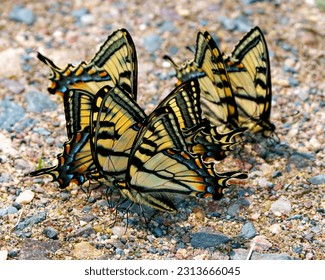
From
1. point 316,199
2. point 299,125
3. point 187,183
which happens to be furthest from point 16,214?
point 299,125

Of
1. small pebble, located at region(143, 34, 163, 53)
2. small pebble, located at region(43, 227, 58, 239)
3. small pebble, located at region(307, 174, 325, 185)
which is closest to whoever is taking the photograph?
small pebble, located at region(43, 227, 58, 239)

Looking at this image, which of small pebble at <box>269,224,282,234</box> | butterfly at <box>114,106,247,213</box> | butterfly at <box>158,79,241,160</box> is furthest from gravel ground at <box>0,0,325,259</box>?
butterfly at <box>158,79,241,160</box>

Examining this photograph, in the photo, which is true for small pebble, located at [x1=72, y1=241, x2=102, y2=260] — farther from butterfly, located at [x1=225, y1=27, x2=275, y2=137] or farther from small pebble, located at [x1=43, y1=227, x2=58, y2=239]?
butterfly, located at [x1=225, y1=27, x2=275, y2=137]

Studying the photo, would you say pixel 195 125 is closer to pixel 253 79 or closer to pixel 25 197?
pixel 253 79

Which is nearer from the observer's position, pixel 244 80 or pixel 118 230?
pixel 118 230

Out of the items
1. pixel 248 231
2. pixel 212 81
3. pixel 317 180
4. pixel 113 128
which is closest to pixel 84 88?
pixel 113 128

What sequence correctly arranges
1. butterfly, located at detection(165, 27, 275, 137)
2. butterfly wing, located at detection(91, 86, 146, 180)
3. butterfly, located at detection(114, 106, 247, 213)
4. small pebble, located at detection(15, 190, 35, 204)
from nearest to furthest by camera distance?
butterfly wing, located at detection(91, 86, 146, 180)
butterfly, located at detection(114, 106, 247, 213)
small pebble, located at detection(15, 190, 35, 204)
butterfly, located at detection(165, 27, 275, 137)
